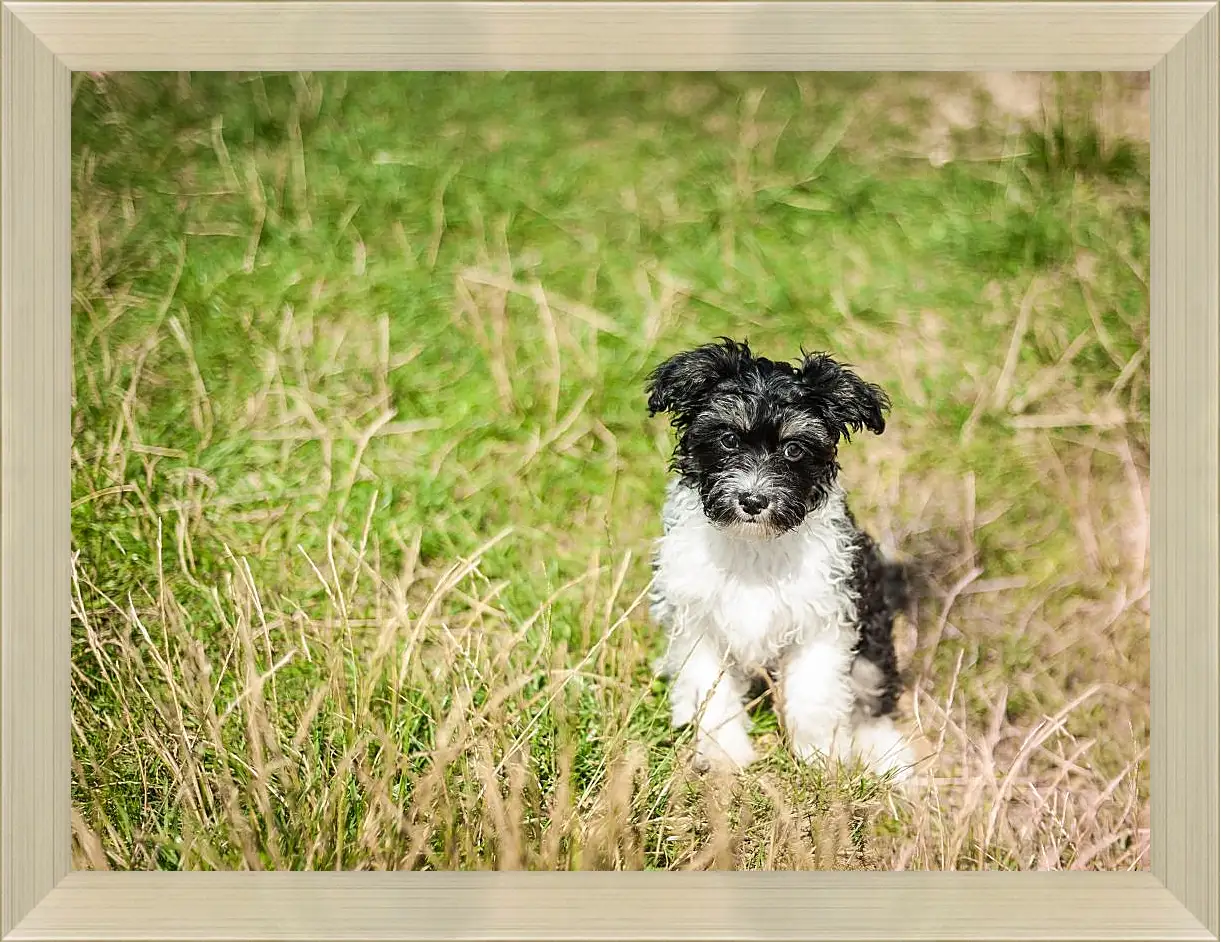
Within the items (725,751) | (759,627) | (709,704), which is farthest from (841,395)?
(725,751)

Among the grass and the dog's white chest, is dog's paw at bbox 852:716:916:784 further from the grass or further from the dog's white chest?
the dog's white chest

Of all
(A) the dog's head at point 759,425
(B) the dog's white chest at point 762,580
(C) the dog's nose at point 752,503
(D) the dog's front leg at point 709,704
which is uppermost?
(A) the dog's head at point 759,425

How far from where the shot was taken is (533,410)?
2.92 m

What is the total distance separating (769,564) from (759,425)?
1.33 feet

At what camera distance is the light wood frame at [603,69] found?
2436 mm

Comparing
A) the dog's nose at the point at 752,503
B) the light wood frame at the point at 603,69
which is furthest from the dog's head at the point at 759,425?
the light wood frame at the point at 603,69

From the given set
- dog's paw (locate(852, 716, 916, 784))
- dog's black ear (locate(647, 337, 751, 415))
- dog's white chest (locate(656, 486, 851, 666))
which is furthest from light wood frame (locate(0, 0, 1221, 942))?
dog's black ear (locate(647, 337, 751, 415))

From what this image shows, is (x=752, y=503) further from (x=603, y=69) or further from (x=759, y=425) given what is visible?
(x=603, y=69)

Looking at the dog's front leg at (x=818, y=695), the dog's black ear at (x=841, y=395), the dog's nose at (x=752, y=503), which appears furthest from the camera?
the dog's front leg at (x=818, y=695)

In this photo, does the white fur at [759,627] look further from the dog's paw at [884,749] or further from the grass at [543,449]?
the grass at [543,449]

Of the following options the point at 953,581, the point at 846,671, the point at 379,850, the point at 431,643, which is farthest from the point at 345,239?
the point at 953,581

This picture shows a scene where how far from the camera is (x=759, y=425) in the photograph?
2338 millimetres

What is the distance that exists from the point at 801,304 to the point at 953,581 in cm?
103
